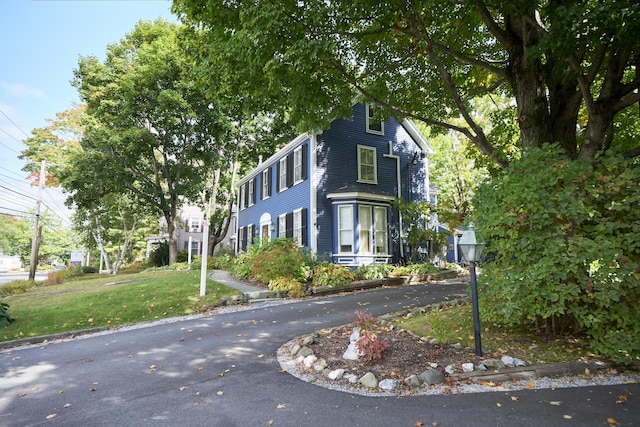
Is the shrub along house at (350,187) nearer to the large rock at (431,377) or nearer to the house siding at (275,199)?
the house siding at (275,199)

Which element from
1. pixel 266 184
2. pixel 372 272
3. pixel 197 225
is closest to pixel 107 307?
pixel 372 272

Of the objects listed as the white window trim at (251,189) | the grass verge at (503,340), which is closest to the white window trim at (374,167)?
the white window trim at (251,189)

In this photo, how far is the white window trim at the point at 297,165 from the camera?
16609mm

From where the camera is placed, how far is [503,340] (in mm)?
5570

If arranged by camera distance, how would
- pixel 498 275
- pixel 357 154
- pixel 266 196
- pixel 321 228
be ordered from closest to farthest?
pixel 498 275 < pixel 321 228 < pixel 357 154 < pixel 266 196

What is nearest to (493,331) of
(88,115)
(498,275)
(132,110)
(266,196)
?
(498,275)

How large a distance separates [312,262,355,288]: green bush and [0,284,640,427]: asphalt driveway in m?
5.79

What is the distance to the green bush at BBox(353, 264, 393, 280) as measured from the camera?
13836mm

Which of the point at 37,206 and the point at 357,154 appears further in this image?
the point at 37,206

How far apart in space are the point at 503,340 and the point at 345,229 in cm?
1005

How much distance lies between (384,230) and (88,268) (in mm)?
26124

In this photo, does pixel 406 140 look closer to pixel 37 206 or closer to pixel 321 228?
pixel 321 228

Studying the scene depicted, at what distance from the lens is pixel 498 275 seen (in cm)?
541

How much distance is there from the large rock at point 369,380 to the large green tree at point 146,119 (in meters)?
20.5
